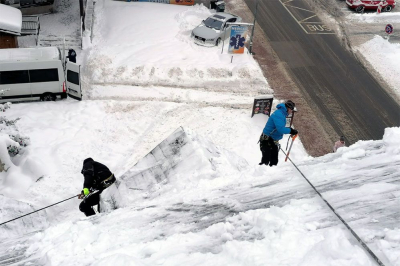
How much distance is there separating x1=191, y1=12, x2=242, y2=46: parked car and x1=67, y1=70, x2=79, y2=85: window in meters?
6.98

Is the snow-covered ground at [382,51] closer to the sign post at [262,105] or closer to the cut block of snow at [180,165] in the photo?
the sign post at [262,105]

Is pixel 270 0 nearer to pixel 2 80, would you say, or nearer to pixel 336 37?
pixel 336 37

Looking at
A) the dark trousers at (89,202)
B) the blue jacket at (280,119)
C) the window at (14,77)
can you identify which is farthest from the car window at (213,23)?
the dark trousers at (89,202)

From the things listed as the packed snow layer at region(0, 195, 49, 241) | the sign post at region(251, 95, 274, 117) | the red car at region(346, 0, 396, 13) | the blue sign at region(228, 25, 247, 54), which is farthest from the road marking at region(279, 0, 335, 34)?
the packed snow layer at region(0, 195, 49, 241)

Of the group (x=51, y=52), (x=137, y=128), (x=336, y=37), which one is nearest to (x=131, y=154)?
(x=137, y=128)

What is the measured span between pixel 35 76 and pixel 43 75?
28 centimetres

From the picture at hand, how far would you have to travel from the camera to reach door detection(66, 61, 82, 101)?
1552 cm

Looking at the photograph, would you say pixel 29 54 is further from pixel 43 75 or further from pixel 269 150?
pixel 269 150

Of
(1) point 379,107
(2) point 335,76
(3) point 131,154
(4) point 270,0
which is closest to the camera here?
(3) point 131,154

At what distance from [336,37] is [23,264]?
2107cm

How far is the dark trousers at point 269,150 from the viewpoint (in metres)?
9.52

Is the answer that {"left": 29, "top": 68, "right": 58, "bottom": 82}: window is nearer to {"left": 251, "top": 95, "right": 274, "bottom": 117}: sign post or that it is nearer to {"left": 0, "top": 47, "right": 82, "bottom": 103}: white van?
{"left": 0, "top": 47, "right": 82, "bottom": 103}: white van

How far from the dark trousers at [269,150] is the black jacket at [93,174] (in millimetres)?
3556

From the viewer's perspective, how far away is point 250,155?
1352 cm
